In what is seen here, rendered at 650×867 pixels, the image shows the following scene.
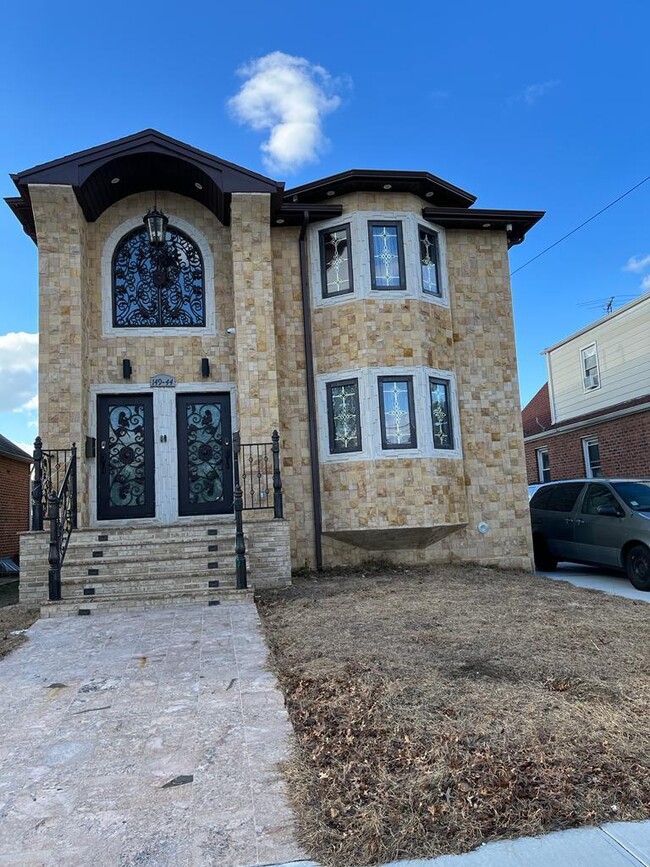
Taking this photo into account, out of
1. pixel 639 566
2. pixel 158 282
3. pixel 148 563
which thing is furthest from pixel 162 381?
pixel 639 566

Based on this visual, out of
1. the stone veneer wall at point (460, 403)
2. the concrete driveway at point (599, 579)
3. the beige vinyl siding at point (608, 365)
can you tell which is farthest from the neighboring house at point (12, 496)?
the beige vinyl siding at point (608, 365)

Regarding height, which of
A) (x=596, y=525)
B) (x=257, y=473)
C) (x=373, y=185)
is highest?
(x=373, y=185)

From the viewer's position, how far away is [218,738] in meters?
3.35

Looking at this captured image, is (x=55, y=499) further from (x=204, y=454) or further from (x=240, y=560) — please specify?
(x=204, y=454)

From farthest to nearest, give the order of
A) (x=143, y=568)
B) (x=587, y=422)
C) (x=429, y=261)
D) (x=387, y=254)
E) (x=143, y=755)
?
(x=587, y=422), (x=429, y=261), (x=387, y=254), (x=143, y=568), (x=143, y=755)

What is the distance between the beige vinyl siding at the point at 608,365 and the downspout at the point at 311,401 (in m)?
9.00

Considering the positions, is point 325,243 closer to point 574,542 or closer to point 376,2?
point 376,2

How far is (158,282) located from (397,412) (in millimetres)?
4257

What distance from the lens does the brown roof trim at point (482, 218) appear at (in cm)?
1026

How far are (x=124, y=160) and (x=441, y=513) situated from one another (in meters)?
6.90

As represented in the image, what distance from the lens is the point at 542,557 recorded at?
1088cm

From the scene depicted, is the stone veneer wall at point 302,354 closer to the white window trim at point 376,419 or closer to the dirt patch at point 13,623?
the white window trim at point 376,419

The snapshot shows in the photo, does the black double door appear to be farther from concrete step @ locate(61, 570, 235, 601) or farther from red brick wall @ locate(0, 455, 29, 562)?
red brick wall @ locate(0, 455, 29, 562)

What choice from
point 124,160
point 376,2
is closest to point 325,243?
point 124,160
